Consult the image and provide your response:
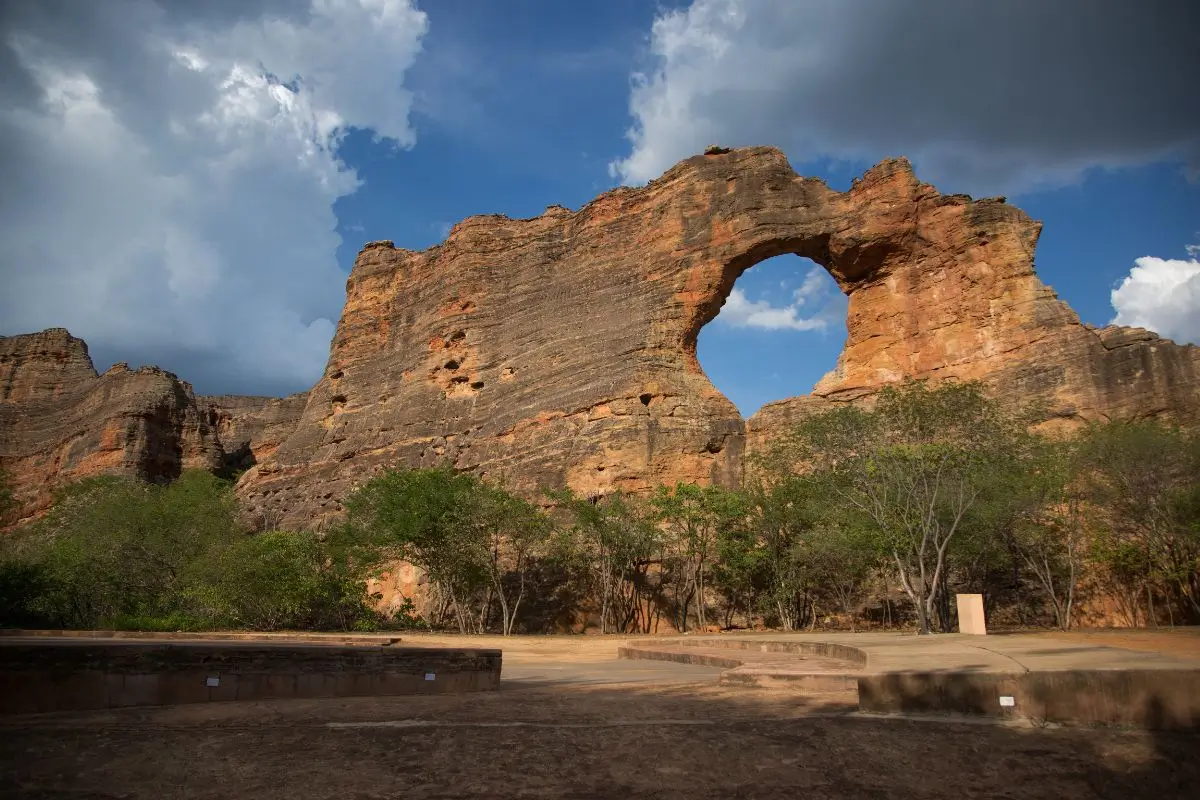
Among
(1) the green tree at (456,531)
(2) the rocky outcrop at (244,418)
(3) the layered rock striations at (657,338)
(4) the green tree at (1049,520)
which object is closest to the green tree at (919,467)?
(4) the green tree at (1049,520)

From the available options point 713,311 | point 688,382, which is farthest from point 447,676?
point 713,311

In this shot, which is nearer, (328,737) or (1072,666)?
(328,737)

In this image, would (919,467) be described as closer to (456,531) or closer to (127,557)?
(456,531)

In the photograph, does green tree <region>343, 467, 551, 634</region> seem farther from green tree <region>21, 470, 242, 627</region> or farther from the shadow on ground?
the shadow on ground

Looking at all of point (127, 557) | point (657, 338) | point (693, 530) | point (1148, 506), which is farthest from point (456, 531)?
point (1148, 506)

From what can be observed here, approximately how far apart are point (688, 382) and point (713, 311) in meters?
3.80

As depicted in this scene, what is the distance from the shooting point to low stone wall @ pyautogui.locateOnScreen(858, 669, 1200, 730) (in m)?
5.45

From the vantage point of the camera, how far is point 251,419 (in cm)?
6250

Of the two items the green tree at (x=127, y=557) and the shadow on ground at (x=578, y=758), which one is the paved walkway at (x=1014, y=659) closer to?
the shadow on ground at (x=578, y=758)

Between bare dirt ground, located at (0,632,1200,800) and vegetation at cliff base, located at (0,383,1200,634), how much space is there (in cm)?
1302

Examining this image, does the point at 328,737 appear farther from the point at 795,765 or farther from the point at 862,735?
the point at 862,735

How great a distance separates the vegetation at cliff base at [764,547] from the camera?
2100 centimetres

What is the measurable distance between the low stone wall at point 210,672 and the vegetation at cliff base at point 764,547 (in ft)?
41.1

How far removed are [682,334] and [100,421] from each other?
4064 centimetres
